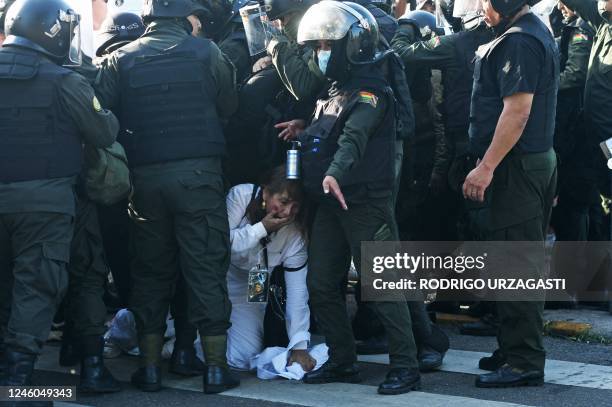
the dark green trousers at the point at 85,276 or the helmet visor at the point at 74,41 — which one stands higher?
the helmet visor at the point at 74,41

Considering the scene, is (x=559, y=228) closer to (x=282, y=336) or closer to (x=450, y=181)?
(x=450, y=181)

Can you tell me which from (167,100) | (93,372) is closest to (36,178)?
(167,100)

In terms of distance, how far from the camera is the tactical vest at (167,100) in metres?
5.87

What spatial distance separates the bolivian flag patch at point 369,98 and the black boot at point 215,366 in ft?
4.78

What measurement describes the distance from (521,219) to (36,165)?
2.45 m

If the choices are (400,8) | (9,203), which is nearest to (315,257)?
(9,203)

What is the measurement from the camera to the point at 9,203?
17.6 ft

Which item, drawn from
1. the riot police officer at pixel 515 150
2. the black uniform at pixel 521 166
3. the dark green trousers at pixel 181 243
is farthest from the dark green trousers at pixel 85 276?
the black uniform at pixel 521 166

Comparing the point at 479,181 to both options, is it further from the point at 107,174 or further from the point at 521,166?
the point at 107,174

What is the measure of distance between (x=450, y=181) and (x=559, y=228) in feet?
5.51

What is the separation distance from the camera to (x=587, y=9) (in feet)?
25.5

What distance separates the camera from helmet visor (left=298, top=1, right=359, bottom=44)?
5.71 metres

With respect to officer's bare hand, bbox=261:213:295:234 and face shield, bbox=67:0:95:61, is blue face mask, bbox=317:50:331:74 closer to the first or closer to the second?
officer's bare hand, bbox=261:213:295:234

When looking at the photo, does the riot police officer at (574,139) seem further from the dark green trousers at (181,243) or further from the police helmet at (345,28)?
the dark green trousers at (181,243)
